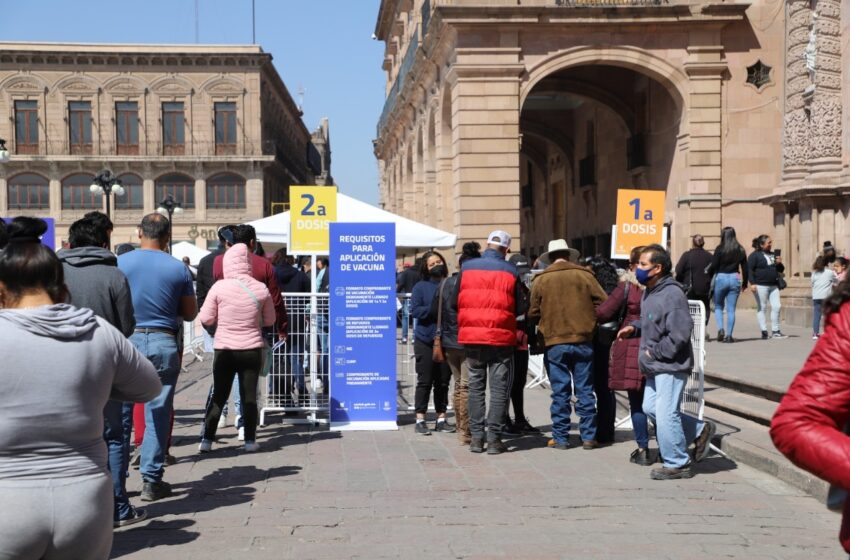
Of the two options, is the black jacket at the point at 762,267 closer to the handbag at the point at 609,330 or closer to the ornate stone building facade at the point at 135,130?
the handbag at the point at 609,330

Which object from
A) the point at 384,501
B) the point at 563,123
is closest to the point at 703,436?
the point at 384,501

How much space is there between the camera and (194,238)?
194 feet

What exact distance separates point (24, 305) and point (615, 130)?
2800 cm

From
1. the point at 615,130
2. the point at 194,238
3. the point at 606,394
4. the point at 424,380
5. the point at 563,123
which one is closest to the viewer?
the point at 606,394

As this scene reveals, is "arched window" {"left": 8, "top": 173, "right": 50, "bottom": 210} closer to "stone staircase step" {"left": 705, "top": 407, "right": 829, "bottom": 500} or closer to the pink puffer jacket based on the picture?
the pink puffer jacket

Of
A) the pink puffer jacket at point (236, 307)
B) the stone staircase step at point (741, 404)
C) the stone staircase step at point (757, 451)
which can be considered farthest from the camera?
the stone staircase step at point (741, 404)

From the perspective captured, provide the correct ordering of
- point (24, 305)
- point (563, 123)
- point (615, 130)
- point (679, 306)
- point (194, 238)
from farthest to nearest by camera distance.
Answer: point (194, 238), point (563, 123), point (615, 130), point (679, 306), point (24, 305)

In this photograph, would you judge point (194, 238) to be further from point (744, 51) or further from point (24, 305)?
point (24, 305)

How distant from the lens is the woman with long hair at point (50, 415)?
119 inches

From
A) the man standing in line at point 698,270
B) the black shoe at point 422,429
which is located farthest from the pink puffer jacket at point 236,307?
the man standing in line at point 698,270

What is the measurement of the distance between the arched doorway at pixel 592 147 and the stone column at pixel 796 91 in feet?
14.9

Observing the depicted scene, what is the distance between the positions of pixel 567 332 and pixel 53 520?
6055 mm

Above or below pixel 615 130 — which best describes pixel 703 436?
below

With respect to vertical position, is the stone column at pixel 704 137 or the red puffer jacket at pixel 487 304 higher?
the stone column at pixel 704 137
